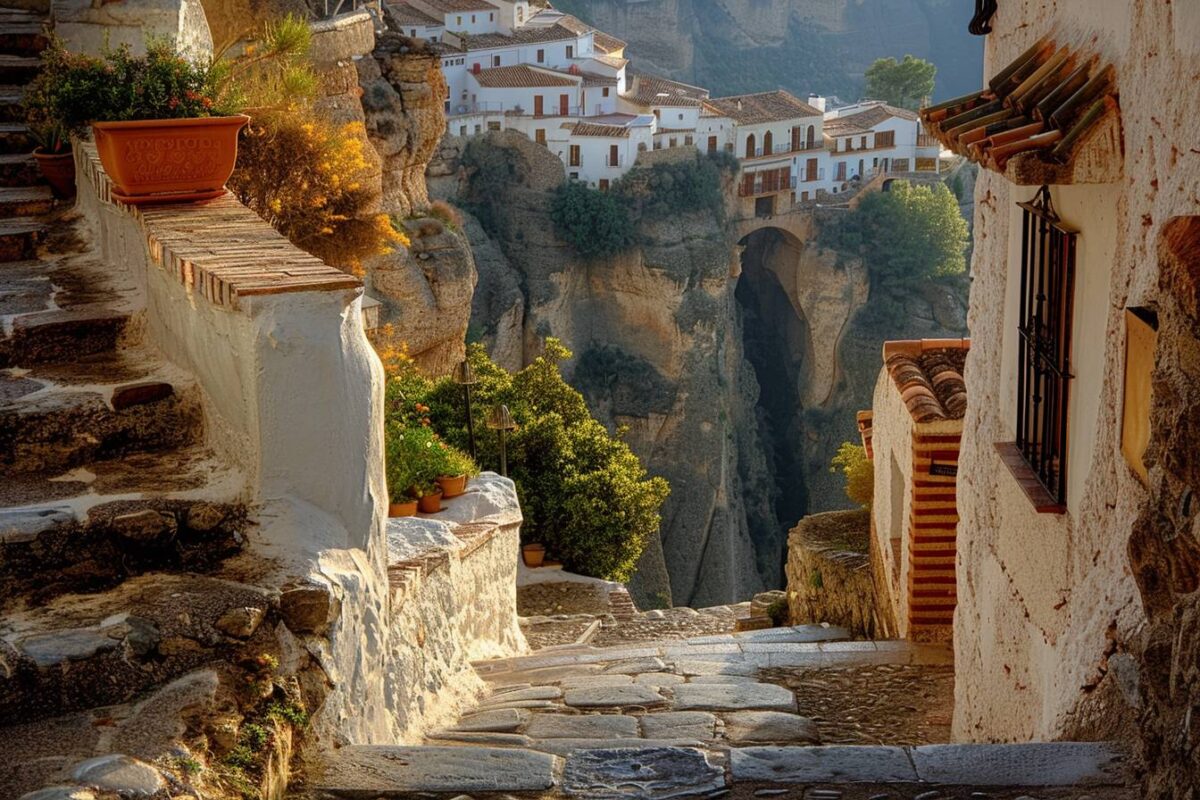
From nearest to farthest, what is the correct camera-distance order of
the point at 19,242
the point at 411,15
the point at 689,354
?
the point at 19,242 → the point at 689,354 → the point at 411,15

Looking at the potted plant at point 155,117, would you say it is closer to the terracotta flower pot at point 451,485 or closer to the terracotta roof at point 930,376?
the terracotta flower pot at point 451,485

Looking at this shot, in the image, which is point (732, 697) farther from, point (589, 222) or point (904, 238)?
point (904, 238)

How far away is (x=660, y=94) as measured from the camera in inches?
2211

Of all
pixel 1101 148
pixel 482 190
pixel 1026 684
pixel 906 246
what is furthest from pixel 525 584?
pixel 906 246

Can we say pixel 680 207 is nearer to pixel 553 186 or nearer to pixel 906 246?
pixel 553 186

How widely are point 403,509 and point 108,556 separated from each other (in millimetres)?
3836

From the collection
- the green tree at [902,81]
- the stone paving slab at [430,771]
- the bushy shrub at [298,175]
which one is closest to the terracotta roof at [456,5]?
the green tree at [902,81]

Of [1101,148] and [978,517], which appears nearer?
[1101,148]

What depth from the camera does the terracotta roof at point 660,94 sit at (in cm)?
5453

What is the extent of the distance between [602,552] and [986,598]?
1422 cm

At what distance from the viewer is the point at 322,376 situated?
4102 mm

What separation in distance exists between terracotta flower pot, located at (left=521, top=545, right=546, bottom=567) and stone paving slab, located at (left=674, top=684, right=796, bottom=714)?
13.0 meters

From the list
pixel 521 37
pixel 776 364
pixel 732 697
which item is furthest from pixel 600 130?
pixel 732 697

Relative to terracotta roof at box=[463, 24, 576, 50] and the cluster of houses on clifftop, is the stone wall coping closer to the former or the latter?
the cluster of houses on clifftop
